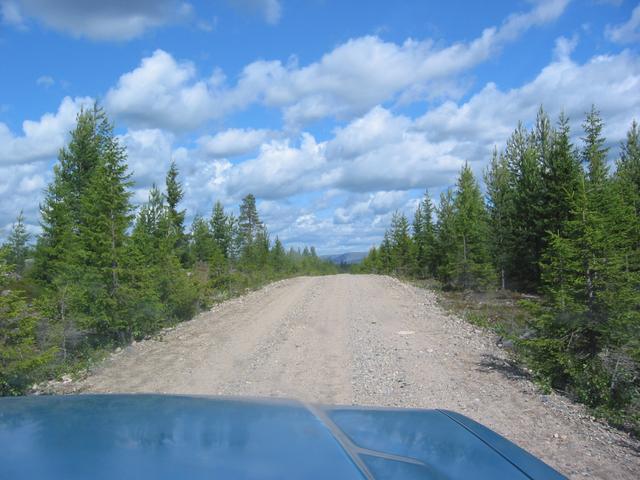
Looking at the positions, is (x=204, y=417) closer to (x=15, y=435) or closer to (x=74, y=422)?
(x=74, y=422)

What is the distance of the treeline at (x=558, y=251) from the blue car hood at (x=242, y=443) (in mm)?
6155

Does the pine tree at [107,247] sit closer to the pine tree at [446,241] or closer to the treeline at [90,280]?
the treeline at [90,280]

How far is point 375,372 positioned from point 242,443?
8.12 meters

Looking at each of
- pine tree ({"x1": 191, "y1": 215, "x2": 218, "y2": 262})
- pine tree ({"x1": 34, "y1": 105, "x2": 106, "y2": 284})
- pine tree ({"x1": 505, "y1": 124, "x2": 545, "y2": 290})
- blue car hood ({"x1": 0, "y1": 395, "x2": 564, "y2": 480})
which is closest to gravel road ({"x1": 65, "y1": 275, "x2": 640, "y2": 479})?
blue car hood ({"x1": 0, "y1": 395, "x2": 564, "y2": 480})

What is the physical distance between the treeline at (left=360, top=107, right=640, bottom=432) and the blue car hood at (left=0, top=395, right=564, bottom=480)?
6.15 meters

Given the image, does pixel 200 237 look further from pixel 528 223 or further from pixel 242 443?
pixel 242 443

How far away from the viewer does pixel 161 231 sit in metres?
27.3

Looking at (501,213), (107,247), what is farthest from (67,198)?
(501,213)

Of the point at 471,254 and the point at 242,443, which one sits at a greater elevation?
the point at 471,254

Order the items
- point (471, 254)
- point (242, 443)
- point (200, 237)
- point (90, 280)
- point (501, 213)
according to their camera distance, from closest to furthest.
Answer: point (242, 443) < point (90, 280) < point (471, 254) < point (501, 213) < point (200, 237)

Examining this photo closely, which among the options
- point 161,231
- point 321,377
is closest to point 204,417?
point 321,377

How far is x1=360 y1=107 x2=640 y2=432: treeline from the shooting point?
8.82m

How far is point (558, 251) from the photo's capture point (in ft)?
32.2

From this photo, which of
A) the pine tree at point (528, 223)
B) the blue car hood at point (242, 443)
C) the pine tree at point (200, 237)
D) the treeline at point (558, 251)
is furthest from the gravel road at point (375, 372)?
the pine tree at point (200, 237)
